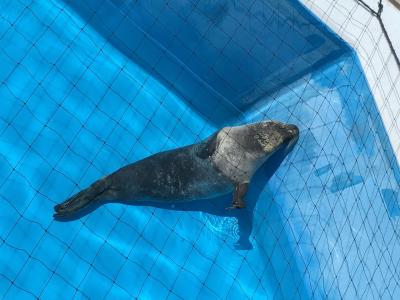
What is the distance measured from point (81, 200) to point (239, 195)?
138 centimetres

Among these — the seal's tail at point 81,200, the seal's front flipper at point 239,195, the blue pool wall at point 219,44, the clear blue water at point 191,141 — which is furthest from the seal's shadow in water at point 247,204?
the blue pool wall at point 219,44

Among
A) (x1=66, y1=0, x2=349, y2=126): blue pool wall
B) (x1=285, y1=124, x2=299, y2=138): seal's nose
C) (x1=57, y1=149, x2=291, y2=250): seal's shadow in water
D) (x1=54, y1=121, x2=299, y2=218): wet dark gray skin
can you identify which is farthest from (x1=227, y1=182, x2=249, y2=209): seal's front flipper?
(x1=66, y1=0, x2=349, y2=126): blue pool wall

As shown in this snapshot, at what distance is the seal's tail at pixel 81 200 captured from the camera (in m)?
4.66

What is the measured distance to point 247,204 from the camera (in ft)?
16.8

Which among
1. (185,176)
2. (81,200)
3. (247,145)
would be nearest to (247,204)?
(247,145)

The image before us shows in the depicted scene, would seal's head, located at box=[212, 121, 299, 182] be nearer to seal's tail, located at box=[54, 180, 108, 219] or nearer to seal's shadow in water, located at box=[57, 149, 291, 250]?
seal's shadow in water, located at box=[57, 149, 291, 250]

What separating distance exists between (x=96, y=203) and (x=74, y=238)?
1.18ft

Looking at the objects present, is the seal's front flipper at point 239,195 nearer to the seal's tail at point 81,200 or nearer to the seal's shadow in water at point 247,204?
the seal's shadow in water at point 247,204

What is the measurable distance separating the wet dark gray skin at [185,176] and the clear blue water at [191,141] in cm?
20

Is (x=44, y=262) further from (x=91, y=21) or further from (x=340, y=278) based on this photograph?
(x=340, y=278)

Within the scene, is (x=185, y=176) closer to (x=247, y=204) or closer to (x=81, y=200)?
(x=247, y=204)

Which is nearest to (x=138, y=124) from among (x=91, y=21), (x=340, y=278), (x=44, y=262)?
(x=91, y=21)

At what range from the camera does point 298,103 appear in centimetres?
536

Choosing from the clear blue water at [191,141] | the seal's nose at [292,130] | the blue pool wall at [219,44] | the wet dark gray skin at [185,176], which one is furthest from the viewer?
the blue pool wall at [219,44]
